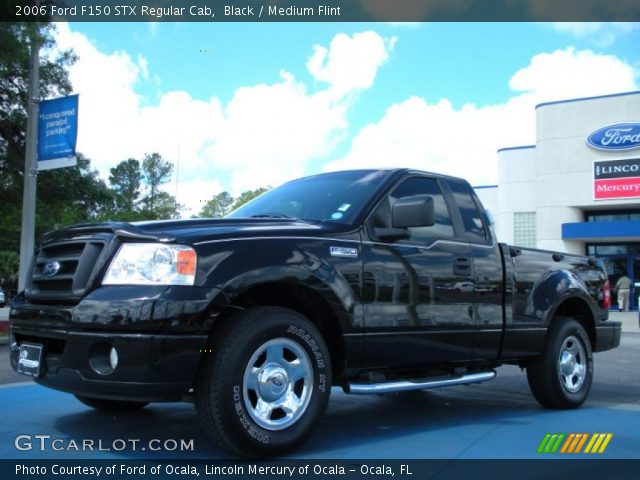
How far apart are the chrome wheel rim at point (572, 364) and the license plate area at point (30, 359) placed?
424cm

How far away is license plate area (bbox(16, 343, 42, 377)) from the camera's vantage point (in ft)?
13.7

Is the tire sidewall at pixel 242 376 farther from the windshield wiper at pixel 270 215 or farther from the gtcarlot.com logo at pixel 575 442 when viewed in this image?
the gtcarlot.com logo at pixel 575 442

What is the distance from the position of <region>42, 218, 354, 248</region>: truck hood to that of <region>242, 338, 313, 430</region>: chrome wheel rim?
68 centimetres

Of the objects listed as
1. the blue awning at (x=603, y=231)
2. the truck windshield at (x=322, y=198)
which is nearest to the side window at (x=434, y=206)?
the truck windshield at (x=322, y=198)

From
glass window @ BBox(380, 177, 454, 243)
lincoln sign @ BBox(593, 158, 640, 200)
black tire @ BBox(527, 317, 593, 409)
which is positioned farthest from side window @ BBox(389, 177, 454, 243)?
lincoln sign @ BBox(593, 158, 640, 200)

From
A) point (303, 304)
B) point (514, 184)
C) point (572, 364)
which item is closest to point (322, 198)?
point (303, 304)

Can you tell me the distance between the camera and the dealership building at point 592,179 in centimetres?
2942

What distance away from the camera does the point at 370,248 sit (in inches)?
189

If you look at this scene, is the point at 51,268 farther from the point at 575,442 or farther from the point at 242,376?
the point at 575,442

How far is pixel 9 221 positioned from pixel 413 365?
25599 mm

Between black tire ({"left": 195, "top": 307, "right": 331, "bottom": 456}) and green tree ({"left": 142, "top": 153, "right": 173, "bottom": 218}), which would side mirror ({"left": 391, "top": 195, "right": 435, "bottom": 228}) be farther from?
green tree ({"left": 142, "top": 153, "right": 173, "bottom": 218})

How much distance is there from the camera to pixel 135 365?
12.3ft

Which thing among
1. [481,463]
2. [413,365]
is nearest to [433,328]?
[413,365]

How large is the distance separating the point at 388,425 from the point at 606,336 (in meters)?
2.78
